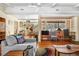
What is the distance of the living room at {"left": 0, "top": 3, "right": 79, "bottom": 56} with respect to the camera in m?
6.61

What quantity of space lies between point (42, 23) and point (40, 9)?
0.67 meters

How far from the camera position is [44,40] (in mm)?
7102

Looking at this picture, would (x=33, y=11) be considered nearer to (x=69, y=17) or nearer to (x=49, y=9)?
(x=49, y=9)

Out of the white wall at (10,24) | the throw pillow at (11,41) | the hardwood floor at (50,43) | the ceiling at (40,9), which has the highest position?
the ceiling at (40,9)

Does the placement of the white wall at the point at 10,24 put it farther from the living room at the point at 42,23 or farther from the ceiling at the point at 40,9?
the ceiling at the point at 40,9

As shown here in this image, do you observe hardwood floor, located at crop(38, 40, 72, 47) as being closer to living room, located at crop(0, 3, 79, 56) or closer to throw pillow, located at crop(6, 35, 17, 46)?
living room, located at crop(0, 3, 79, 56)

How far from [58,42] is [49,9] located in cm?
155

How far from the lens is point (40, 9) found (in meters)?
7.23

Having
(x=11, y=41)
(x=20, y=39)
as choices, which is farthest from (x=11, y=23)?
(x=11, y=41)

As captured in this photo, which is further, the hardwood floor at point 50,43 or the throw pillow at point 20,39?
the hardwood floor at point 50,43

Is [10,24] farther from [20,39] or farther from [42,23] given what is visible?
[42,23]

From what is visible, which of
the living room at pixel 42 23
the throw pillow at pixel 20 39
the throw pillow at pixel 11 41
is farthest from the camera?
the living room at pixel 42 23

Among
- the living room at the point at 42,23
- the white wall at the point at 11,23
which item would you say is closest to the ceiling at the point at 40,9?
the living room at the point at 42,23

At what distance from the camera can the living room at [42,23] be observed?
6609 millimetres
